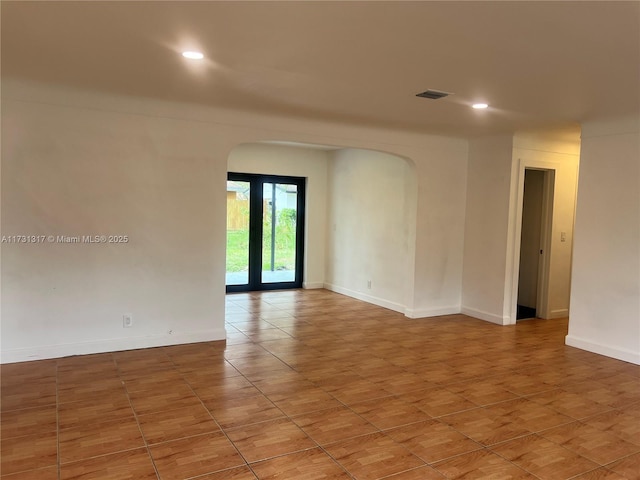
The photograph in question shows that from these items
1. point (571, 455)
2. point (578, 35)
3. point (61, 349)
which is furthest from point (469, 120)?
point (61, 349)

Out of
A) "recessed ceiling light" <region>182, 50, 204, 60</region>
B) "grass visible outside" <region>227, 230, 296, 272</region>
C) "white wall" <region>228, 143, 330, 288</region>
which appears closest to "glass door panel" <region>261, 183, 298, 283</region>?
"grass visible outside" <region>227, 230, 296, 272</region>

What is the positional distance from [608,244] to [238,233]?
5.51m

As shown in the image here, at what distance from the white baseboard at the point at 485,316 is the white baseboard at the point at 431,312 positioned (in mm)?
148

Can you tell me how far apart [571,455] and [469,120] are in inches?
135

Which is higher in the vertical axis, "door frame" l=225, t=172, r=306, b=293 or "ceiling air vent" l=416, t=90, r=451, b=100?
"ceiling air vent" l=416, t=90, r=451, b=100

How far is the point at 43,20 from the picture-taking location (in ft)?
8.48

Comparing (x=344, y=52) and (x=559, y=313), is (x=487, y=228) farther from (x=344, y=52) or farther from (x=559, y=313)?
(x=344, y=52)

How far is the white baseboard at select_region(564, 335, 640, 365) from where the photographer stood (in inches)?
180

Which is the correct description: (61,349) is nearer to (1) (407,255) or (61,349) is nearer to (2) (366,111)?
(2) (366,111)

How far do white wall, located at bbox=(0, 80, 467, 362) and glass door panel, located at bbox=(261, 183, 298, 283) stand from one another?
3.06 meters

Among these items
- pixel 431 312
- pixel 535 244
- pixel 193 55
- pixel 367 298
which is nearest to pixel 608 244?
pixel 535 244

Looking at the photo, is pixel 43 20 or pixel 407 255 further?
pixel 407 255

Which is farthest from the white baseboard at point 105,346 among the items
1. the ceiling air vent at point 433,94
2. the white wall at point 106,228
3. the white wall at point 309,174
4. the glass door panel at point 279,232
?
the white wall at point 309,174

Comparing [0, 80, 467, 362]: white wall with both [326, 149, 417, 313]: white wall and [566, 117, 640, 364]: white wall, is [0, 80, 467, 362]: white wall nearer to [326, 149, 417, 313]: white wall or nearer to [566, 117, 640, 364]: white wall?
[326, 149, 417, 313]: white wall
